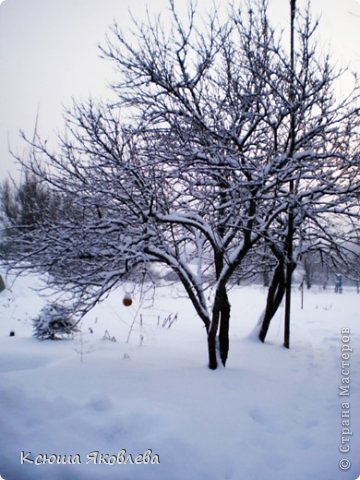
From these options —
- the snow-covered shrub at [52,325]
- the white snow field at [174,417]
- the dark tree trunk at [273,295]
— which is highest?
the dark tree trunk at [273,295]

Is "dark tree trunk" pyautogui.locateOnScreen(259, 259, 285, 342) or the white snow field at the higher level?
"dark tree trunk" pyautogui.locateOnScreen(259, 259, 285, 342)

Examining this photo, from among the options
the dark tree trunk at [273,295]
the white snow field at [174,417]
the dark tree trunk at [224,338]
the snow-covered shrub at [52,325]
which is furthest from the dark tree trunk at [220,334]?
the snow-covered shrub at [52,325]

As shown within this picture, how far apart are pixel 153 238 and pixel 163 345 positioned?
11.6 ft

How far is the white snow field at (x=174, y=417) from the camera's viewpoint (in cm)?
300

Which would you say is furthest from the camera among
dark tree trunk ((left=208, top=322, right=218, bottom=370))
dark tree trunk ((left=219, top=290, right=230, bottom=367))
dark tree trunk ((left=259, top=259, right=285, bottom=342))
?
dark tree trunk ((left=259, top=259, right=285, bottom=342))

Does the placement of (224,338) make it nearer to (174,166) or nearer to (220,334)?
(220,334)

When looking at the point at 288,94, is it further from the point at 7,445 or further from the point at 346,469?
the point at 7,445

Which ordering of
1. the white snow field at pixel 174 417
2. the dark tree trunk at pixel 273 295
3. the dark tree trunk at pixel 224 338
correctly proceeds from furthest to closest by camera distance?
1. the dark tree trunk at pixel 273 295
2. the dark tree trunk at pixel 224 338
3. the white snow field at pixel 174 417

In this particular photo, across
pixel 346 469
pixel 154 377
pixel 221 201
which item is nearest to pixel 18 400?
pixel 154 377

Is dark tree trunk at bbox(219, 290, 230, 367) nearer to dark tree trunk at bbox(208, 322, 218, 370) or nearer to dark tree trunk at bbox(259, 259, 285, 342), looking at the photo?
dark tree trunk at bbox(208, 322, 218, 370)

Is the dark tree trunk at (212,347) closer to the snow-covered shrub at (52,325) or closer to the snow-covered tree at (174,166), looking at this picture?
the snow-covered tree at (174,166)

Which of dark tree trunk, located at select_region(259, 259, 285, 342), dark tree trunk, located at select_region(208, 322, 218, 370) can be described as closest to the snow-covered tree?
dark tree trunk, located at select_region(208, 322, 218, 370)

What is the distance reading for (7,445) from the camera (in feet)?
Result: 10.0

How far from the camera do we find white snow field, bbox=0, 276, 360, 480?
9.83ft
